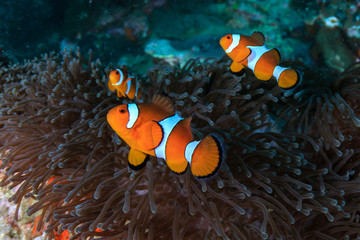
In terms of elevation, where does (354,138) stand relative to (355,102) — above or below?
below

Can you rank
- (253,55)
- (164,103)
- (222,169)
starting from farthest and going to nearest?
(253,55)
(222,169)
(164,103)

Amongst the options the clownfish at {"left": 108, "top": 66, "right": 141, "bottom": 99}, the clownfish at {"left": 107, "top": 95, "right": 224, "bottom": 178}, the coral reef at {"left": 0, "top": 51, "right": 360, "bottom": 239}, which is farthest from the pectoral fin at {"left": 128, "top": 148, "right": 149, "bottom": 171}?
the clownfish at {"left": 108, "top": 66, "right": 141, "bottom": 99}

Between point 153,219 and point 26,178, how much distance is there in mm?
861

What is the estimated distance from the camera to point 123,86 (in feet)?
5.87

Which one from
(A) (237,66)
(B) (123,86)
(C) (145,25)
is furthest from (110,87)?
(C) (145,25)

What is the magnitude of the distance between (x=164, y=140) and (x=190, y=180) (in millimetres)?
481

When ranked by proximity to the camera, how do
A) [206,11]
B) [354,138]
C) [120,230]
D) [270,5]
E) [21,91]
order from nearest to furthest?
1. [120,230]
2. [354,138]
3. [21,91]
4. [270,5]
5. [206,11]

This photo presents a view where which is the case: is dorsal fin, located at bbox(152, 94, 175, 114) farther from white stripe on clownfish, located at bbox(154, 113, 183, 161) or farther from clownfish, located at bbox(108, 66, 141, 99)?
clownfish, located at bbox(108, 66, 141, 99)

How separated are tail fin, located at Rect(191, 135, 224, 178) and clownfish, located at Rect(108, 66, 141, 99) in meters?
1.02

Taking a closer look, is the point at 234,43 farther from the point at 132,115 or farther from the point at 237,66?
the point at 132,115

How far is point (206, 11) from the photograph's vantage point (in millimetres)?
6254

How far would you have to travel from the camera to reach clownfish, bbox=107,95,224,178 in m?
0.93

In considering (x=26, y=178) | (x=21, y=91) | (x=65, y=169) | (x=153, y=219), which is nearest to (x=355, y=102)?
(x=153, y=219)

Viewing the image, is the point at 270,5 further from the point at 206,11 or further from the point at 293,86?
the point at 293,86
